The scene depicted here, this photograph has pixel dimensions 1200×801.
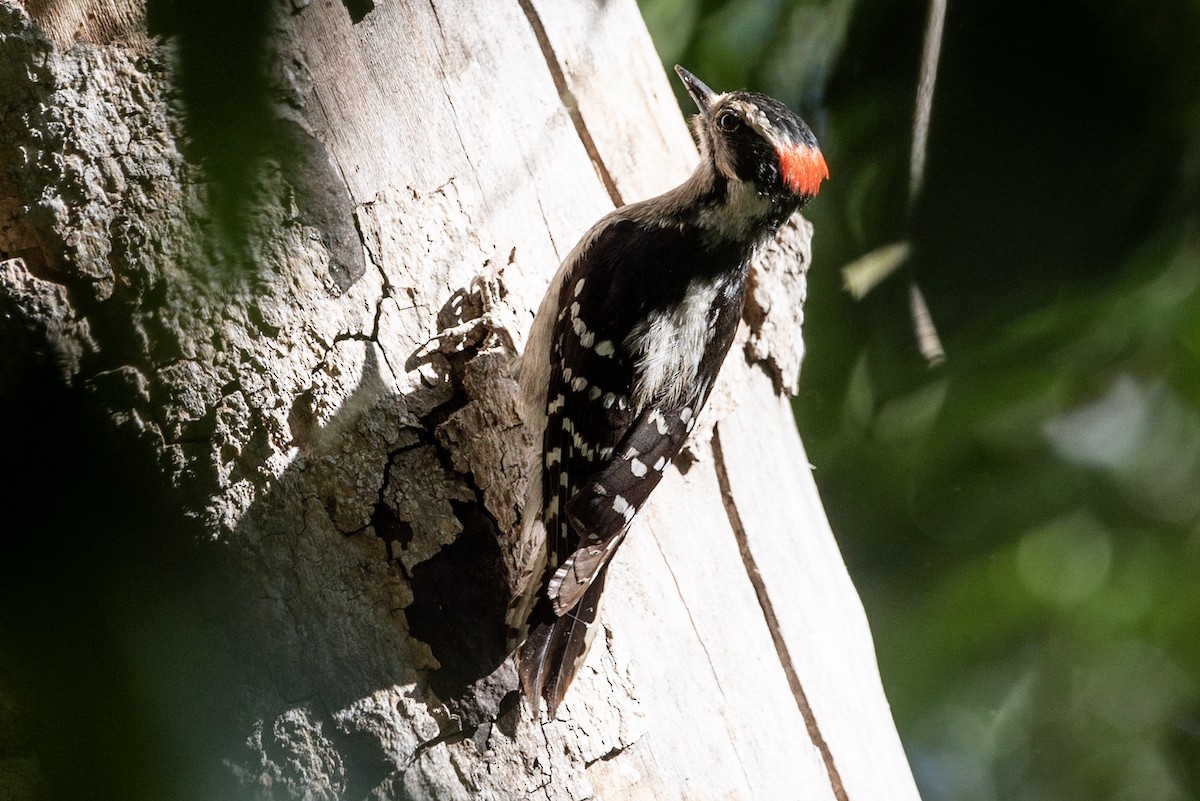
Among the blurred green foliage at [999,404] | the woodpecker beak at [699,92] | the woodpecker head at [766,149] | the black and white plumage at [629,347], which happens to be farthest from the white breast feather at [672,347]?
the blurred green foliage at [999,404]

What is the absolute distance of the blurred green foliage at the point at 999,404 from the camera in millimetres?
3023

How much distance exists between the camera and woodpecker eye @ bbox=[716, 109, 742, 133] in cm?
254

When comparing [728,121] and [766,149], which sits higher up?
[728,121]

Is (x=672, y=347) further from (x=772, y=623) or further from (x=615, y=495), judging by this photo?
(x=772, y=623)

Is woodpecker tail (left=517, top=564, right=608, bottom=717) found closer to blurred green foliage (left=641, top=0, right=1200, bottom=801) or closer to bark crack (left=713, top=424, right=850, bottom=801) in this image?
bark crack (left=713, top=424, right=850, bottom=801)

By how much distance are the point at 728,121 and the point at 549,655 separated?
60.8 inches

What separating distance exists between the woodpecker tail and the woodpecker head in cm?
126

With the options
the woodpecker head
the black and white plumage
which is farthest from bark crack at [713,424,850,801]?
the woodpecker head

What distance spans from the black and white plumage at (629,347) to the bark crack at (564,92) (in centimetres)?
16

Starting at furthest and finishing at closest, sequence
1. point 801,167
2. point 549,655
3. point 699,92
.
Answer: point 699,92 → point 801,167 → point 549,655

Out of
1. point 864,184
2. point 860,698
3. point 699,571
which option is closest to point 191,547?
point 699,571

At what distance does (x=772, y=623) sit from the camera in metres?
2.31

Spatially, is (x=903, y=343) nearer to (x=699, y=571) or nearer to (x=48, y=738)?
(x=699, y=571)

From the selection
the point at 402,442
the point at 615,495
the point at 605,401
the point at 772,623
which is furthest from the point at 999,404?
the point at 402,442
